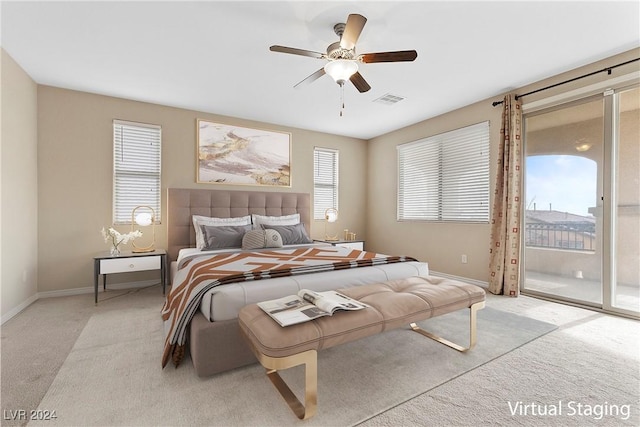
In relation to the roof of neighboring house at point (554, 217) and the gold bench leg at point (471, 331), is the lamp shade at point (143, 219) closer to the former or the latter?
the gold bench leg at point (471, 331)

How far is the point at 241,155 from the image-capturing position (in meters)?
4.66

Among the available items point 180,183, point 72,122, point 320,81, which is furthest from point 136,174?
point 320,81

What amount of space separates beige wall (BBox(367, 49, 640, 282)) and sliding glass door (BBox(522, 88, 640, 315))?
1.04ft

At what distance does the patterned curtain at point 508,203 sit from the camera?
358cm

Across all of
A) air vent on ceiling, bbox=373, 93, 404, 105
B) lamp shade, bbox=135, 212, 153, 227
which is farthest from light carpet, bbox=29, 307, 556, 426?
air vent on ceiling, bbox=373, 93, 404, 105

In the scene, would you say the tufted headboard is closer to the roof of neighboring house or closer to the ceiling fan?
the ceiling fan

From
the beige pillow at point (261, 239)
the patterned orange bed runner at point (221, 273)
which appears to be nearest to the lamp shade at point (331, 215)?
the beige pillow at point (261, 239)

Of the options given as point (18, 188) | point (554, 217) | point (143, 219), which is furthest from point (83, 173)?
point (554, 217)

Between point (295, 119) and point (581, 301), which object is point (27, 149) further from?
point (581, 301)

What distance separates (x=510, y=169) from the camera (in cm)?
362

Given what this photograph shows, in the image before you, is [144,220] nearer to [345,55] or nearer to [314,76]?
[314,76]

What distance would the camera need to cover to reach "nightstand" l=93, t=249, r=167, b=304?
129 inches

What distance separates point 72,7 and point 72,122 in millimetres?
1931

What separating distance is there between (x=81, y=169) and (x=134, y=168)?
567mm
